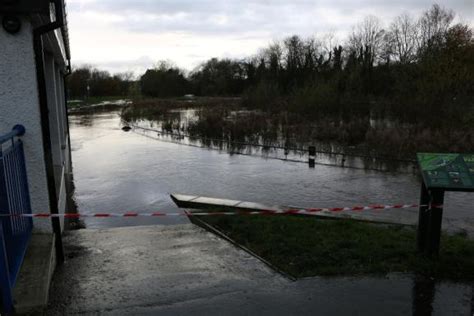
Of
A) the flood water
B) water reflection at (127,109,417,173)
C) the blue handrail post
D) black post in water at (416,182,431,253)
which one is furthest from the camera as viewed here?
water reflection at (127,109,417,173)

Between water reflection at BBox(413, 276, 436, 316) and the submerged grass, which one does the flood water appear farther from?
water reflection at BBox(413, 276, 436, 316)

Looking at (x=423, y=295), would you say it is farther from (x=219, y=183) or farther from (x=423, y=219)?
(x=219, y=183)

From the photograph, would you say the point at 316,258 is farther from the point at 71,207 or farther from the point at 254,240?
the point at 71,207

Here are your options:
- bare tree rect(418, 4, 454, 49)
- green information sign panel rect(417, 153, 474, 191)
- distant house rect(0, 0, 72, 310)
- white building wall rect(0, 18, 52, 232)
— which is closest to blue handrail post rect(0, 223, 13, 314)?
distant house rect(0, 0, 72, 310)

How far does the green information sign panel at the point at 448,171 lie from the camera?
531 centimetres

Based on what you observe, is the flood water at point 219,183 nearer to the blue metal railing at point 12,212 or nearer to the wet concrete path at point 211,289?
the wet concrete path at point 211,289

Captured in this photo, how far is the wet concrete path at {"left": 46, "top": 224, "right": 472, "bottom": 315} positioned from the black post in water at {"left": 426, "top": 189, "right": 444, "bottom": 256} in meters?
0.67

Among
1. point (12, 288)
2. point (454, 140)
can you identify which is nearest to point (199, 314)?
point (12, 288)

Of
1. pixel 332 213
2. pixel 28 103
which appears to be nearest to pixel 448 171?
pixel 332 213

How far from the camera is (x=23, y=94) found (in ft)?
17.2

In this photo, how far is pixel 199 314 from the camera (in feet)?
14.5

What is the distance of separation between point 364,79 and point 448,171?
124 ft

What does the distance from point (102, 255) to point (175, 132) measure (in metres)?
20.5

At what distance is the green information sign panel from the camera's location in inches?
209
